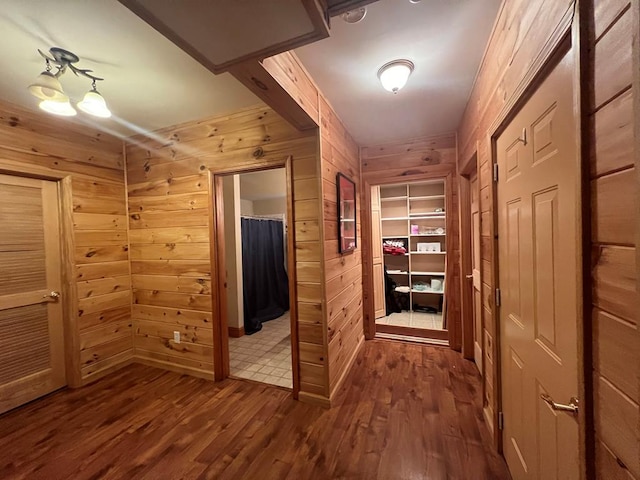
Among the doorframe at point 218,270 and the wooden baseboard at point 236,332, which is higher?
the doorframe at point 218,270

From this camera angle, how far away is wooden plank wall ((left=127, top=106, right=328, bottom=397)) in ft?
6.88

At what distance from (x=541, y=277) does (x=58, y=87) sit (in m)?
2.84

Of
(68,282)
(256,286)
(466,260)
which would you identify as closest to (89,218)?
(68,282)

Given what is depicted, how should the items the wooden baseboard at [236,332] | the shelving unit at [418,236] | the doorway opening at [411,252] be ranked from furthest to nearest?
the shelving unit at [418,236], the doorway opening at [411,252], the wooden baseboard at [236,332]

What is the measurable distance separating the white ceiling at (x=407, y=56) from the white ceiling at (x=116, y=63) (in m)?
0.77

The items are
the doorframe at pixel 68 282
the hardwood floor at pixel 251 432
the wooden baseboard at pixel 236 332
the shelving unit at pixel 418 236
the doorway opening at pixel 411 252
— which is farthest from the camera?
the shelving unit at pixel 418 236

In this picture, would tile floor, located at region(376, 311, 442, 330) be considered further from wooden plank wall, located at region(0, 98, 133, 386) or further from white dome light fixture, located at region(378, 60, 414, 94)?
wooden plank wall, located at region(0, 98, 133, 386)

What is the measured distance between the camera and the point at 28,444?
171cm

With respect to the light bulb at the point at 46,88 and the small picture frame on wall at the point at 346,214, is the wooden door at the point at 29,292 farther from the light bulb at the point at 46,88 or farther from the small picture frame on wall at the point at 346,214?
the small picture frame on wall at the point at 346,214

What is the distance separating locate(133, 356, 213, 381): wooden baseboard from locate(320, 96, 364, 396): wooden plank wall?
4.24 feet

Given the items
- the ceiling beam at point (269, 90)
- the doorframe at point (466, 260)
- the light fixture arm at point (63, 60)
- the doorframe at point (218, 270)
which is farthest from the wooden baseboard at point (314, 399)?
the light fixture arm at point (63, 60)

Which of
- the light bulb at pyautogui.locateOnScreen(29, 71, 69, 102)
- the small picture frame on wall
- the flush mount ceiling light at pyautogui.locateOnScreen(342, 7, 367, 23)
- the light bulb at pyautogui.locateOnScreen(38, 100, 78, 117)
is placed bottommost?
the small picture frame on wall

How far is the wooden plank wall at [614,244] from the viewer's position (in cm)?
53

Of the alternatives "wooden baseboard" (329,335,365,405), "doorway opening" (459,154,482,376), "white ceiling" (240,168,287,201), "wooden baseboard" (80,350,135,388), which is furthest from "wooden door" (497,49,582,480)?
"wooden baseboard" (80,350,135,388)
